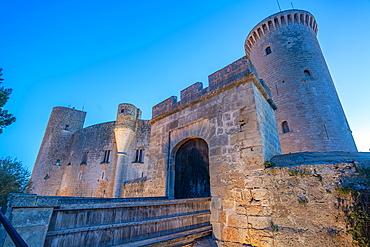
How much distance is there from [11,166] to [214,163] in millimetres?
10948

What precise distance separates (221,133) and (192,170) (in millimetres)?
1770

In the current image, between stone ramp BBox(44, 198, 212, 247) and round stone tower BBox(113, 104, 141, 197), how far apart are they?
43.5 feet

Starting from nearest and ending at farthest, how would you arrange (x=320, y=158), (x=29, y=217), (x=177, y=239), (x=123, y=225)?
(x=29, y=217) < (x=123, y=225) < (x=177, y=239) < (x=320, y=158)

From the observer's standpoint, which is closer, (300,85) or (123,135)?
(300,85)

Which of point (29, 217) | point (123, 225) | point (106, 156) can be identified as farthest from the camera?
point (106, 156)

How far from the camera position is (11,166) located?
9.06m

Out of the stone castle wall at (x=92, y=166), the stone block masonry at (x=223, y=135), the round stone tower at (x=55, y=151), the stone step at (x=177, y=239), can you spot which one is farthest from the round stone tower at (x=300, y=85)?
the round stone tower at (x=55, y=151)

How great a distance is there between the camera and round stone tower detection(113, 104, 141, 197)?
15.2 meters

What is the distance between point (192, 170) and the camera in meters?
5.61

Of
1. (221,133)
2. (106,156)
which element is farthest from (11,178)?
(221,133)

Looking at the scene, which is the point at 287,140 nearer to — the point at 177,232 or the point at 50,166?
the point at 177,232

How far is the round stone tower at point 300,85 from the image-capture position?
37.2 ft

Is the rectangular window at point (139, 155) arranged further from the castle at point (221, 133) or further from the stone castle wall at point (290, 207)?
the stone castle wall at point (290, 207)

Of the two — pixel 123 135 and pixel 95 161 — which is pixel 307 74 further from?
pixel 95 161
